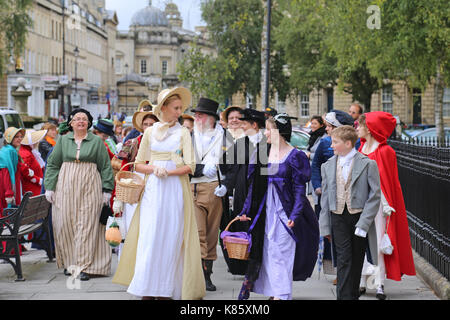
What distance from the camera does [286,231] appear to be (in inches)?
301

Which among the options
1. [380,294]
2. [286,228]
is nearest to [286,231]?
[286,228]

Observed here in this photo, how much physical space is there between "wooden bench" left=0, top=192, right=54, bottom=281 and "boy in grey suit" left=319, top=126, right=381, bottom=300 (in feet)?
11.8

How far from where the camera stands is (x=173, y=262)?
7.69 metres

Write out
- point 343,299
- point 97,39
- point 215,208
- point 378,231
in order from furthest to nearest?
point 97,39 < point 215,208 < point 378,231 < point 343,299

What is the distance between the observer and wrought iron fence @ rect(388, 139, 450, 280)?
8609 mm

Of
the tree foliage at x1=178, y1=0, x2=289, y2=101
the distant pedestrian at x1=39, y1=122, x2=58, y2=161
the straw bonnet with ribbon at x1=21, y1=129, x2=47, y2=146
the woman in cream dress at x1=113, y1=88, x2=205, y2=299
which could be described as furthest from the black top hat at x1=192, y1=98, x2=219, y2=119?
the tree foliage at x1=178, y1=0, x2=289, y2=101

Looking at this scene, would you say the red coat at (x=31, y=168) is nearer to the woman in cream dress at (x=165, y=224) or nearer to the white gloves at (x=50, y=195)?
the white gloves at (x=50, y=195)

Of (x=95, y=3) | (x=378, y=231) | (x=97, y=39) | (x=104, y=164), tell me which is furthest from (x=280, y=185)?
(x=95, y=3)

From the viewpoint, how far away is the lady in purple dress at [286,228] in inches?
299

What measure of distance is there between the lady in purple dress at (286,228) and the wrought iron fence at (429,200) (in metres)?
1.60

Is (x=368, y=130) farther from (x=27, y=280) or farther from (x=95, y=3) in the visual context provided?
(x=95, y=3)

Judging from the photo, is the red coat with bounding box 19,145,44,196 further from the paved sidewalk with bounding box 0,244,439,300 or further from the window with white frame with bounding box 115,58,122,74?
the window with white frame with bounding box 115,58,122,74

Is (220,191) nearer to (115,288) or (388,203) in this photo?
(115,288)

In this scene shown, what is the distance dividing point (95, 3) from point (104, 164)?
10434 cm
